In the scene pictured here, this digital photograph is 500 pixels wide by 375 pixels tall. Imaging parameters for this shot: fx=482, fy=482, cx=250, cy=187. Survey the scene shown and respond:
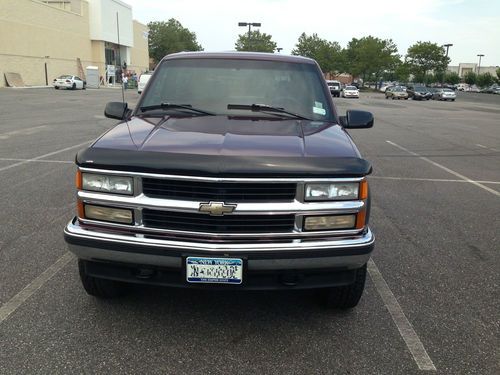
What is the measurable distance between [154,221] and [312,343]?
4.22ft

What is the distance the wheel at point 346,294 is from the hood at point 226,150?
82cm

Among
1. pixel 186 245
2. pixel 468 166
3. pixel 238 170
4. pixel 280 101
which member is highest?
pixel 280 101

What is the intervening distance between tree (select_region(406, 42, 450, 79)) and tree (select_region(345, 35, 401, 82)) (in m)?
2.57

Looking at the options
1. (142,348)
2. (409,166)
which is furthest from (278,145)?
(409,166)

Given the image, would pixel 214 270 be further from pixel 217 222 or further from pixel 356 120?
pixel 356 120

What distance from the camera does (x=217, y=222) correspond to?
113 inches

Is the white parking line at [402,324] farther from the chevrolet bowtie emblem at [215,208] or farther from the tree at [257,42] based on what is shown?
the tree at [257,42]

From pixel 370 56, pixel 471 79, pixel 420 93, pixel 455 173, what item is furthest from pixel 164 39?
pixel 455 173

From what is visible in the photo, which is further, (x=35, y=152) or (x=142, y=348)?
(x=35, y=152)

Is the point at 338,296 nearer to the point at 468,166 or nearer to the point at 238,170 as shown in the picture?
the point at 238,170

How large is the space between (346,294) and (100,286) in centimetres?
174

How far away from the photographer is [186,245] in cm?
283

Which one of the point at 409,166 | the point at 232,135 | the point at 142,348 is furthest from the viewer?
the point at 409,166

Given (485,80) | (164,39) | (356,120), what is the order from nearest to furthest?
(356,120) < (485,80) < (164,39)
